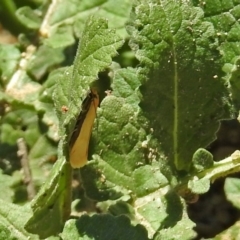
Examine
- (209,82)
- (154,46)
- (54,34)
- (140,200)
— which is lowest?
(140,200)

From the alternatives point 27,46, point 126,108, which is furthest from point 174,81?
point 27,46

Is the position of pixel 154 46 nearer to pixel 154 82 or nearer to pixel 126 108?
pixel 154 82

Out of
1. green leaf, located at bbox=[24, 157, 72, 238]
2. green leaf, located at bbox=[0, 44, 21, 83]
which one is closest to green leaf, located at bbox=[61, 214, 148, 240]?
green leaf, located at bbox=[24, 157, 72, 238]

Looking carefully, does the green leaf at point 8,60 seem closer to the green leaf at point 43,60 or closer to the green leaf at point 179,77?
the green leaf at point 43,60

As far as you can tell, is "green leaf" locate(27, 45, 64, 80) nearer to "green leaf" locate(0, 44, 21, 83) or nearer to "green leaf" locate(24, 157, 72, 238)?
"green leaf" locate(0, 44, 21, 83)

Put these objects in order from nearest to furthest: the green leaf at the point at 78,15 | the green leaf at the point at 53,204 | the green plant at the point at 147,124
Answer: the green plant at the point at 147,124 < the green leaf at the point at 53,204 < the green leaf at the point at 78,15

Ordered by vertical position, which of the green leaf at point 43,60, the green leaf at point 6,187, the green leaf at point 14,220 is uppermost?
the green leaf at point 14,220

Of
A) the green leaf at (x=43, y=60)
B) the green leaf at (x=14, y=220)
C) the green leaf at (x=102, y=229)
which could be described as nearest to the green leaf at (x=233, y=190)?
the green leaf at (x=102, y=229)
